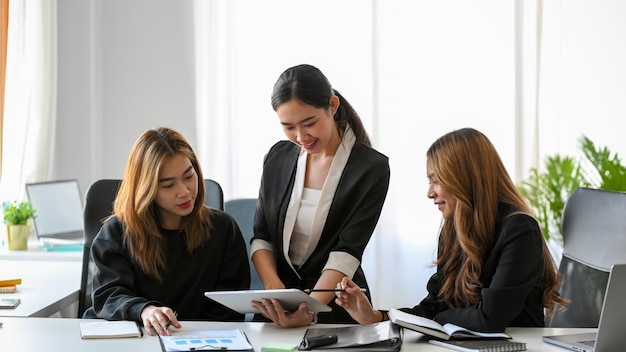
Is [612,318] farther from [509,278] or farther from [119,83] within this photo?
[119,83]

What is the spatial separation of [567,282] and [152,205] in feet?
4.32

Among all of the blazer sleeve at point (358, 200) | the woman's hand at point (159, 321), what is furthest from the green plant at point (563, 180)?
the woman's hand at point (159, 321)

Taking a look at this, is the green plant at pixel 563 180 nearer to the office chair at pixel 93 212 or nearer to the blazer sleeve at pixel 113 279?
the office chair at pixel 93 212

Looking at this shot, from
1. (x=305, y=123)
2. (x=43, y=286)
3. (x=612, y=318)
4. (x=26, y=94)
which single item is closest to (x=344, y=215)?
(x=305, y=123)

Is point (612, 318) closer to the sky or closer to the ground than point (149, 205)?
closer to the ground

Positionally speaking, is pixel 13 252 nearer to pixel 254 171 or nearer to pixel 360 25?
pixel 254 171

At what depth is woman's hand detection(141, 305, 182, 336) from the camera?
2.30 metres

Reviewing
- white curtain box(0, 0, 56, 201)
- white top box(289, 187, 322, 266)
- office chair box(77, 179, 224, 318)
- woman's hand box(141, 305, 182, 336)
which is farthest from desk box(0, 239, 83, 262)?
woman's hand box(141, 305, 182, 336)

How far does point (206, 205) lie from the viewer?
2969 mm

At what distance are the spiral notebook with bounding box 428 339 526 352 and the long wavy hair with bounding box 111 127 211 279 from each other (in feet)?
2.96

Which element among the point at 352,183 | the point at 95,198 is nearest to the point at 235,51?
the point at 95,198

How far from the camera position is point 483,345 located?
217cm

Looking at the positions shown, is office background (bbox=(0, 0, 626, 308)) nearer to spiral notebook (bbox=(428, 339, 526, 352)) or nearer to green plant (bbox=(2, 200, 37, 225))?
green plant (bbox=(2, 200, 37, 225))

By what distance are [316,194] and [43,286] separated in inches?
42.0
